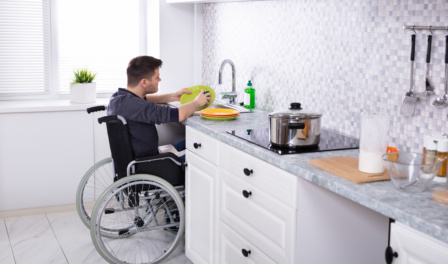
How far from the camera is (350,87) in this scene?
2715 mm

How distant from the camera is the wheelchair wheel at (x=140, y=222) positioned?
3109 millimetres

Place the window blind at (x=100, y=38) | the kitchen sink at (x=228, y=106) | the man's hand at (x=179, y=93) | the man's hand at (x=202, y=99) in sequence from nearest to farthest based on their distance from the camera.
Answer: the man's hand at (x=202, y=99)
the kitchen sink at (x=228, y=106)
the man's hand at (x=179, y=93)
the window blind at (x=100, y=38)

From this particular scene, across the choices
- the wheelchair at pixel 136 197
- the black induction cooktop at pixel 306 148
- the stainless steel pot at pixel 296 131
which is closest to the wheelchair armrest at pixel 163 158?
the wheelchair at pixel 136 197

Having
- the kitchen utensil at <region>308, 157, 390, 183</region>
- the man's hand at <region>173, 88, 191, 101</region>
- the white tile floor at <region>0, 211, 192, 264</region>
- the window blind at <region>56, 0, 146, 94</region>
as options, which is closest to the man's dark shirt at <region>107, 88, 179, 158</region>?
the man's hand at <region>173, 88, 191, 101</region>

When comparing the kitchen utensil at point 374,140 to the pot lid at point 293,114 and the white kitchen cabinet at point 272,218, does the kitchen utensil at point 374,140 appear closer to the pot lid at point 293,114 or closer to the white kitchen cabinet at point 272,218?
the white kitchen cabinet at point 272,218

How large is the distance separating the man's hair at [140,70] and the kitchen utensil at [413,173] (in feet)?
6.23

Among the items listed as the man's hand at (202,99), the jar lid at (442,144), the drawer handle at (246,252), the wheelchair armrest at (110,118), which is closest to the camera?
the jar lid at (442,144)

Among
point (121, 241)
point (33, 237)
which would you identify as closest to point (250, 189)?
point (121, 241)

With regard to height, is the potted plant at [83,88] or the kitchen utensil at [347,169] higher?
the potted plant at [83,88]

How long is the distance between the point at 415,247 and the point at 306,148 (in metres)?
0.85

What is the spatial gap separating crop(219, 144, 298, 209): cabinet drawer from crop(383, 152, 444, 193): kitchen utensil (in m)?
0.40

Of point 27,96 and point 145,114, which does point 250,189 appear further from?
point 27,96

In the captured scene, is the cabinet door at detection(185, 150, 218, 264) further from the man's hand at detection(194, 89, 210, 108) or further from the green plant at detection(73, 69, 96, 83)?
the green plant at detection(73, 69, 96, 83)

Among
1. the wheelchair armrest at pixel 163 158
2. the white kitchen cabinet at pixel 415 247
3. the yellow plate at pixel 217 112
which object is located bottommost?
the wheelchair armrest at pixel 163 158
